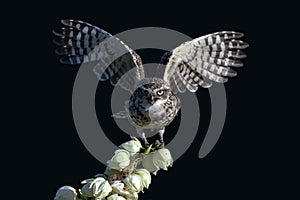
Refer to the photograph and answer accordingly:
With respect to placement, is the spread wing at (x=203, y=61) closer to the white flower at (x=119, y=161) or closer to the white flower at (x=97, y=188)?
the white flower at (x=119, y=161)

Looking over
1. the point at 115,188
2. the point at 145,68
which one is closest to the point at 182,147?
the point at 145,68

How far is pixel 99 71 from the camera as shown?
7.51 metres

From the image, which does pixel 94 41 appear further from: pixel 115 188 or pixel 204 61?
pixel 115 188

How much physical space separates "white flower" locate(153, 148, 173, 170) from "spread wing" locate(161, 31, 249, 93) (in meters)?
1.65

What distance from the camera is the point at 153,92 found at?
7090 mm

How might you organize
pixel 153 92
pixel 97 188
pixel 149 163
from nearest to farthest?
pixel 97 188
pixel 149 163
pixel 153 92

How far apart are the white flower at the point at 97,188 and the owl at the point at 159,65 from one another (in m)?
1.87

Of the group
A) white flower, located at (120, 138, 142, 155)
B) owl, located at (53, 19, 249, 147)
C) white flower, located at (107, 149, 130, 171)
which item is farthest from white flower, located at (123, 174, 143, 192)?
owl, located at (53, 19, 249, 147)

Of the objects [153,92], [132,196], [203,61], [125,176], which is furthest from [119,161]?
[203,61]

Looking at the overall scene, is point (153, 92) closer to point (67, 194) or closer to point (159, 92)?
point (159, 92)

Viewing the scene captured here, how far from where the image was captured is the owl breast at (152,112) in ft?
23.6

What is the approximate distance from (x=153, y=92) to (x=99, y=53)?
0.85 meters

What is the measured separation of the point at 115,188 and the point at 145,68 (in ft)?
7.39

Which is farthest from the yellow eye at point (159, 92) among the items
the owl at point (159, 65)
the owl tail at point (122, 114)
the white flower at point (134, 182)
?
the white flower at point (134, 182)
